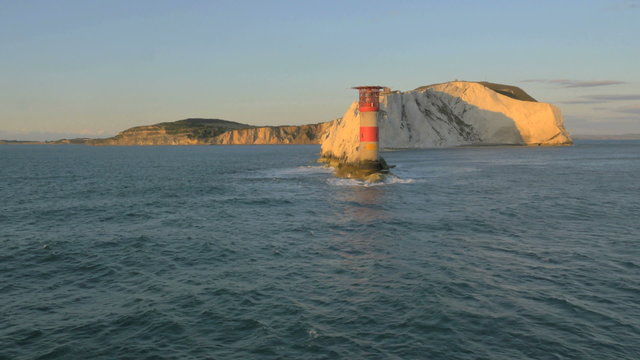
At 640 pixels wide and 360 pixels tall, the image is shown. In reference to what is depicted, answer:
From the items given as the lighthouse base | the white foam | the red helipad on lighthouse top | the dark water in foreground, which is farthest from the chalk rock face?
the dark water in foreground

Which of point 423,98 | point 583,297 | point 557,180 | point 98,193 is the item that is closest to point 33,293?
point 583,297

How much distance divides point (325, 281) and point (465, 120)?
480 ft

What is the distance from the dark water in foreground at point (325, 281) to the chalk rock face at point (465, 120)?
346ft

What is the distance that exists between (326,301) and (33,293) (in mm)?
11156

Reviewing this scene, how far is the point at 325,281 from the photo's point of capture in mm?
17484

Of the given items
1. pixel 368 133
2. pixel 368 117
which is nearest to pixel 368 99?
pixel 368 117

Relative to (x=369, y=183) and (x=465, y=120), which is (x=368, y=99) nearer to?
(x=369, y=183)

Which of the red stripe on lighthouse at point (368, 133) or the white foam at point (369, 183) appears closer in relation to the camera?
the white foam at point (369, 183)

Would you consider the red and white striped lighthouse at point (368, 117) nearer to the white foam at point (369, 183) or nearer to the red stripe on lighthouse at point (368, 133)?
the red stripe on lighthouse at point (368, 133)

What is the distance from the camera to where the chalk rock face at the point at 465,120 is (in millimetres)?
140125

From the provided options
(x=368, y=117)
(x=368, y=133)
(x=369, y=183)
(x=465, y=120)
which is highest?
(x=465, y=120)

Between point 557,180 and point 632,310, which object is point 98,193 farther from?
point 557,180

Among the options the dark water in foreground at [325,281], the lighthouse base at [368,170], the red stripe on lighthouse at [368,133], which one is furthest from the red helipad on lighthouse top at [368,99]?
the dark water in foreground at [325,281]

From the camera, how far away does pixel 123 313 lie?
1457 cm
